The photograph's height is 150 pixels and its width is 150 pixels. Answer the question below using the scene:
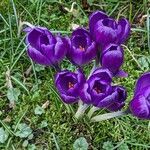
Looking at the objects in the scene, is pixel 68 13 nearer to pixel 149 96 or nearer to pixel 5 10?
pixel 5 10

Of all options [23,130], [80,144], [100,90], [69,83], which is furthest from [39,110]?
[100,90]

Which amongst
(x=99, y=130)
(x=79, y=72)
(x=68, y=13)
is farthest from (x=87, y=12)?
(x=79, y=72)

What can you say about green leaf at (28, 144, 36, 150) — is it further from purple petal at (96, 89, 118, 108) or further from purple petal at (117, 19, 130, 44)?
purple petal at (117, 19, 130, 44)

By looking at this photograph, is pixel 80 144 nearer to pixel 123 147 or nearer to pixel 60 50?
pixel 123 147

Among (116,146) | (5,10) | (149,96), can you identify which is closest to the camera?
(149,96)

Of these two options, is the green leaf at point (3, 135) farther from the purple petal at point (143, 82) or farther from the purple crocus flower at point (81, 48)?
the purple petal at point (143, 82)

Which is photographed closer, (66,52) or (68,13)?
(66,52)
